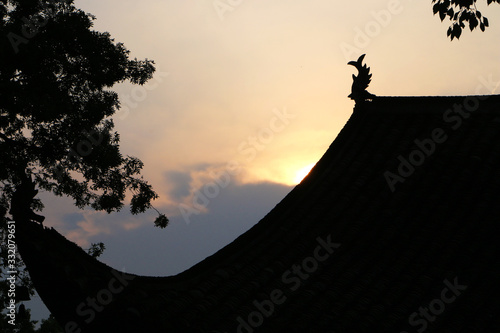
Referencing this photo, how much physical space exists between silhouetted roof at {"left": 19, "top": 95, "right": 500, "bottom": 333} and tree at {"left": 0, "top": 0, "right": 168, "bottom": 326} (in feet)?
27.4

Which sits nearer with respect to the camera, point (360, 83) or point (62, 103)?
point (360, 83)

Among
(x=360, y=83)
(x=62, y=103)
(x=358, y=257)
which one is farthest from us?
(x=62, y=103)

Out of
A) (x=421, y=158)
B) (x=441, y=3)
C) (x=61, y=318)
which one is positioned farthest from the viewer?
(x=441, y=3)

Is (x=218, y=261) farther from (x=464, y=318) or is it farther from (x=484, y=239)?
(x=484, y=239)

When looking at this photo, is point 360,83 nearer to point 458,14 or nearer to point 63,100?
point 458,14

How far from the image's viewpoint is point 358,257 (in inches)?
264

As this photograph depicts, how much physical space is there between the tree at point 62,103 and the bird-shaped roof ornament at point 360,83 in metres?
7.52

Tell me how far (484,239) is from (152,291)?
397cm

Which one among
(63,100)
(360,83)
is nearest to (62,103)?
(63,100)

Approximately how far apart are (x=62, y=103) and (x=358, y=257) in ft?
32.6

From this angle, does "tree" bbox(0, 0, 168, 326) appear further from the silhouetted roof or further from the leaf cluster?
the silhouetted roof

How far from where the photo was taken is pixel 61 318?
540cm

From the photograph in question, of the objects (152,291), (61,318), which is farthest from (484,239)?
(61,318)

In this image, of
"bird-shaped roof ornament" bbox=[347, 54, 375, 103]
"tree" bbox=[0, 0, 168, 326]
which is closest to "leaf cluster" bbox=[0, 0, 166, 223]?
"tree" bbox=[0, 0, 168, 326]
